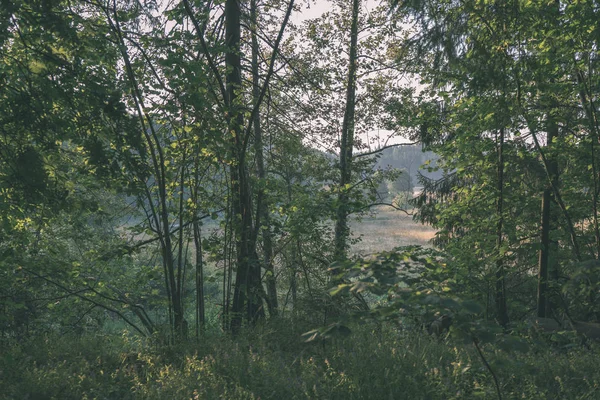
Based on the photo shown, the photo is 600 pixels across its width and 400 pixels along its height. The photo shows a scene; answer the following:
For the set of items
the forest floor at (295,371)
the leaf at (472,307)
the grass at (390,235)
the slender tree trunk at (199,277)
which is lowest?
the grass at (390,235)

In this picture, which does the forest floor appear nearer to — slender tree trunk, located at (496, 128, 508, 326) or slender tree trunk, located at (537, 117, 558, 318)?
slender tree trunk, located at (496, 128, 508, 326)

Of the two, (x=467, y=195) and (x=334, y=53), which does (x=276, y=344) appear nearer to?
(x=467, y=195)

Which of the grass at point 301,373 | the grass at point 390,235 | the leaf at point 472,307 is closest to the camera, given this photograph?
the leaf at point 472,307

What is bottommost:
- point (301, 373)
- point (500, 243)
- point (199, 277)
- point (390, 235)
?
point (390, 235)

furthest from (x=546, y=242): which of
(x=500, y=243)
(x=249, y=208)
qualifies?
(x=249, y=208)

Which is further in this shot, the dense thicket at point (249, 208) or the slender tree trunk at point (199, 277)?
the slender tree trunk at point (199, 277)

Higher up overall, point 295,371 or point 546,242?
point 546,242

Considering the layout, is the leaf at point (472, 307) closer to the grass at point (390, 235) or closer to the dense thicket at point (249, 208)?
the dense thicket at point (249, 208)

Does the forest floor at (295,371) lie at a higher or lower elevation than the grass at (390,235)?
higher

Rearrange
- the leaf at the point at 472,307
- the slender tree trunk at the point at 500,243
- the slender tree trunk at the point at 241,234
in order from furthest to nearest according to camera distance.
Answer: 1. the slender tree trunk at the point at 500,243
2. the slender tree trunk at the point at 241,234
3. the leaf at the point at 472,307

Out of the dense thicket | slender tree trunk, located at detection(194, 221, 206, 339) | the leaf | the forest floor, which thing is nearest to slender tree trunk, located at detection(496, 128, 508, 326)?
the dense thicket

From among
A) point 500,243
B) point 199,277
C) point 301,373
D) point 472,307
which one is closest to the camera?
point 472,307

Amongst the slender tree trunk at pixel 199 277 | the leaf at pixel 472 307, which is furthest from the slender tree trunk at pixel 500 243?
the leaf at pixel 472 307

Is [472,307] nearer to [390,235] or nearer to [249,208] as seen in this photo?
[249,208]
